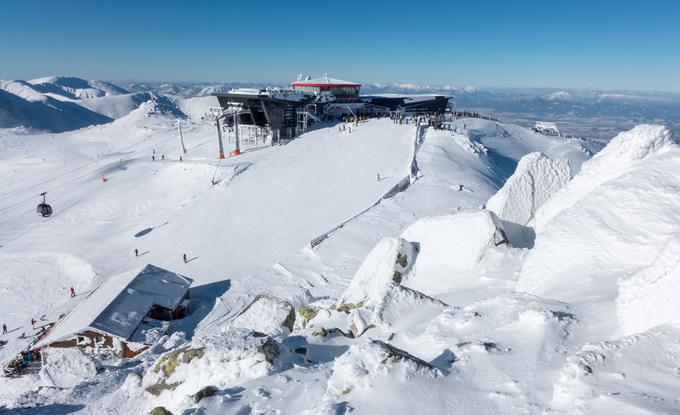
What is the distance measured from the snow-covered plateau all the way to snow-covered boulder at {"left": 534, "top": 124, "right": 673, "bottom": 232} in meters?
0.08

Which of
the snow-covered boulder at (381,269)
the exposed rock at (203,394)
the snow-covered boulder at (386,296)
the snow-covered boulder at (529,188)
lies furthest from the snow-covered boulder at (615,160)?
the exposed rock at (203,394)

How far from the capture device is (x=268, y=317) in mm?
16250

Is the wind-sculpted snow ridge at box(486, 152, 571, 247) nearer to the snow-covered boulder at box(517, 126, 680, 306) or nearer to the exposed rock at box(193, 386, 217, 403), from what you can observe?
the snow-covered boulder at box(517, 126, 680, 306)

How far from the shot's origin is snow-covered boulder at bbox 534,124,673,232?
14133 mm

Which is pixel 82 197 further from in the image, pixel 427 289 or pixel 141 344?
pixel 427 289

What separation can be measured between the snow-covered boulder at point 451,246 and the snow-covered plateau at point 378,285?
81 millimetres

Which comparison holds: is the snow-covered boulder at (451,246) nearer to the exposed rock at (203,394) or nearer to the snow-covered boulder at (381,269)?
the snow-covered boulder at (381,269)

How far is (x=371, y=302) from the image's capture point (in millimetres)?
14430

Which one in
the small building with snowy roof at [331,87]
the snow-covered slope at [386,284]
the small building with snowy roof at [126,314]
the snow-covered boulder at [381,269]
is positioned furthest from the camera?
the small building with snowy roof at [331,87]

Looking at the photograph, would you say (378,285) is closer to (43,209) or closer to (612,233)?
(612,233)

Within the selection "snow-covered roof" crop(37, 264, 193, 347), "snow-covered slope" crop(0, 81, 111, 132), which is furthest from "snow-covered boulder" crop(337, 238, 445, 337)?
"snow-covered slope" crop(0, 81, 111, 132)

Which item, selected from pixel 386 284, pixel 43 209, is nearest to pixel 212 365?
pixel 386 284

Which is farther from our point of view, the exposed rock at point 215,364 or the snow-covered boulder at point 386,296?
the snow-covered boulder at point 386,296

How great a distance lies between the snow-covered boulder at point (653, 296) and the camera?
7941 mm
